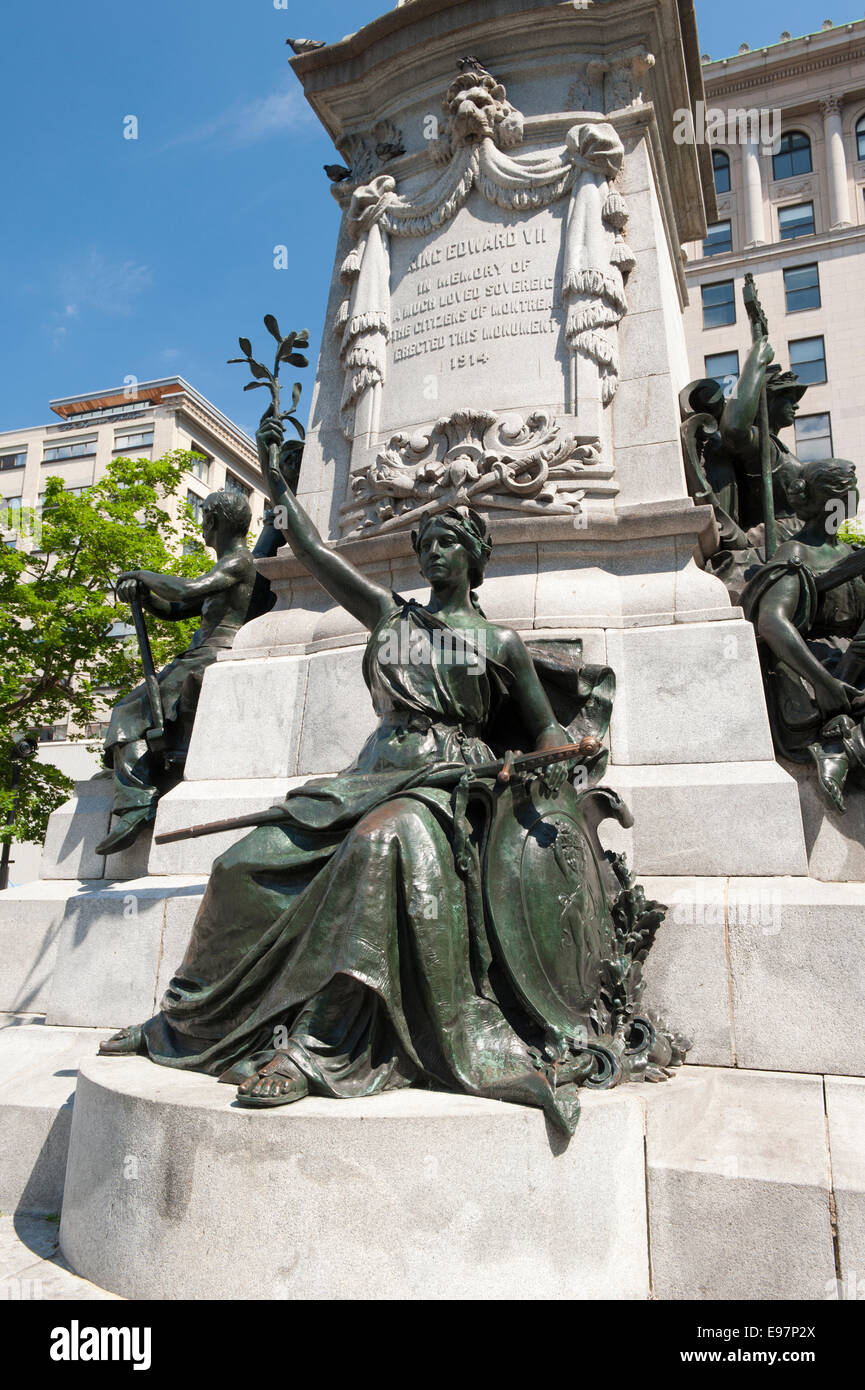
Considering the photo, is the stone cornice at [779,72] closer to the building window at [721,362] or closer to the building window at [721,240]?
the building window at [721,240]

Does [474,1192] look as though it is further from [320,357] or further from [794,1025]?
[320,357]

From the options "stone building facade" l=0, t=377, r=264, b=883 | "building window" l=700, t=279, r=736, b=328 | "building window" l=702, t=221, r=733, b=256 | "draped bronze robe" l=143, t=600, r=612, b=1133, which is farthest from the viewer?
"stone building facade" l=0, t=377, r=264, b=883

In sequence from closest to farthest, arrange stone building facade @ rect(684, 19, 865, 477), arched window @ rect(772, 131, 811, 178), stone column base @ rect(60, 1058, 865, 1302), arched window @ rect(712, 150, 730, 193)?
1. stone column base @ rect(60, 1058, 865, 1302)
2. stone building facade @ rect(684, 19, 865, 477)
3. arched window @ rect(772, 131, 811, 178)
4. arched window @ rect(712, 150, 730, 193)

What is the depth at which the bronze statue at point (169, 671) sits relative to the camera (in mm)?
7352

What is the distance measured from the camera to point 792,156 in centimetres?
4494

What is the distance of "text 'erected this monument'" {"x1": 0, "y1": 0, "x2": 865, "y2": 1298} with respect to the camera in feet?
12.0

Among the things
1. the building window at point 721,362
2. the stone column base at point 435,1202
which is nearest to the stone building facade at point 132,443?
the building window at point 721,362

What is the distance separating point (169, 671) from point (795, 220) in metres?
45.0

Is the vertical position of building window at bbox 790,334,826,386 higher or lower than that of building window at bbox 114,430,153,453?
lower

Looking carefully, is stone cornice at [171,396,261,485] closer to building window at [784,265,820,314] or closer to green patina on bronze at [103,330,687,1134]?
building window at [784,265,820,314]

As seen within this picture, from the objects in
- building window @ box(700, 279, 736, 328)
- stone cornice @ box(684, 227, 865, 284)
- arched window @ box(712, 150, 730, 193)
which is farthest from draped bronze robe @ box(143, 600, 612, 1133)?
arched window @ box(712, 150, 730, 193)

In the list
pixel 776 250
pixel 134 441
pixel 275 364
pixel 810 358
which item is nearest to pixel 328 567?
pixel 275 364

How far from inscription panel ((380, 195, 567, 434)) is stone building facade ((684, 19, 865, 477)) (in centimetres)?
3616

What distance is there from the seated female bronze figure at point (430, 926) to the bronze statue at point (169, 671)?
263 centimetres
